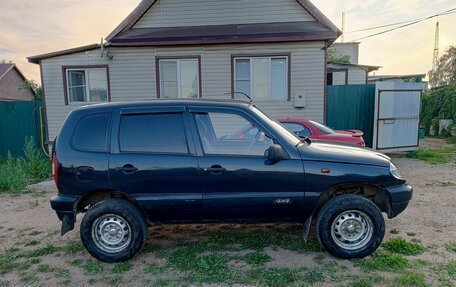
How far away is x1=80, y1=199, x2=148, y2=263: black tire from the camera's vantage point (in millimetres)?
3408

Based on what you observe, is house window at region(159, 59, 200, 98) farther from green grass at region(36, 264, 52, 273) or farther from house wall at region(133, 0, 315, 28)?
green grass at region(36, 264, 52, 273)

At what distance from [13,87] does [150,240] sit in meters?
35.9

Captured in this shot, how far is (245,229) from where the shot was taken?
427cm

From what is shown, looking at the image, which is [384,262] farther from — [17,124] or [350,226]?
[17,124]

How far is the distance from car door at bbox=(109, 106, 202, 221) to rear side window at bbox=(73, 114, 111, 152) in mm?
133

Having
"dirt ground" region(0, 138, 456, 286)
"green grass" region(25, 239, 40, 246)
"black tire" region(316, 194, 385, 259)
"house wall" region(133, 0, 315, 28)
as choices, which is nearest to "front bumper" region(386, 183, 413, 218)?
"black tire" region(316, 194, 385, 259)

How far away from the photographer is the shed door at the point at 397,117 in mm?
9492

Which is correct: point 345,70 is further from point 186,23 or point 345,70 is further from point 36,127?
point 36,127

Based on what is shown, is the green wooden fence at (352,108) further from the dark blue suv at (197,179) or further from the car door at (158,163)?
the car door at (158,163)

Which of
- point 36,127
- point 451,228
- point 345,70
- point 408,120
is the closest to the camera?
point 451,228

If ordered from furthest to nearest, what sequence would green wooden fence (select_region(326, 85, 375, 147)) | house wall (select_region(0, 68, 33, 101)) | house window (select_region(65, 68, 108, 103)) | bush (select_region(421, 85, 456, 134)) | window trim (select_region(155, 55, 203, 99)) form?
1. house wall (select_region(0, 68, 33, 101))
2. bush (select_region(421, 85, 456, 134))
3. green wooden fence (select_region(326, 85, 375, 147))
4. house window (select_region(65, 68, 108, 103))
5. window trim (select_region(155, 55, 203, 99))

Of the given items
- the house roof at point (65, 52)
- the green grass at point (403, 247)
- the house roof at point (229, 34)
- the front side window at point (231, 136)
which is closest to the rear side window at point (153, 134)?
the front side window at point (231, 136)

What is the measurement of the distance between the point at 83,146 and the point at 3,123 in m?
9.94

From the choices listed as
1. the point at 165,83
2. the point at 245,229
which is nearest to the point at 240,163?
the point at 245,229
